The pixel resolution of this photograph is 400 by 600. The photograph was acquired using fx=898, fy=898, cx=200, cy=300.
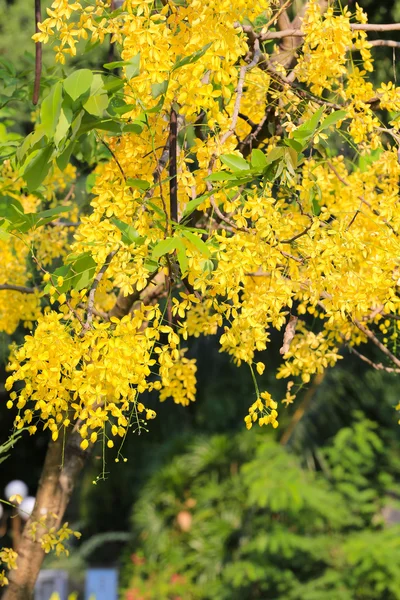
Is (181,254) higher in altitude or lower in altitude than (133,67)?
lower

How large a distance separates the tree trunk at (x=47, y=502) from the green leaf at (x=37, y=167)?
92 centimetres

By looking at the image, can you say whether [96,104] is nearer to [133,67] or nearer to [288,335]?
[133,67]

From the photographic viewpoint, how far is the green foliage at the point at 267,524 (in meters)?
6.25

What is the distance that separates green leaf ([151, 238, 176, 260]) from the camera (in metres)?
1.23

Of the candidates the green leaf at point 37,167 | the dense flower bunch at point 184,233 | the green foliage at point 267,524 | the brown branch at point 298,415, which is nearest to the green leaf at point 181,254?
the dense flower bunch at point 184,233

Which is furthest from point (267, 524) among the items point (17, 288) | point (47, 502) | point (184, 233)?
point (184, 233)

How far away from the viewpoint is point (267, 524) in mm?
6684

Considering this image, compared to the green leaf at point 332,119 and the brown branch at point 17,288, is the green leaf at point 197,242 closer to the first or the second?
the green leaf at point 332,119

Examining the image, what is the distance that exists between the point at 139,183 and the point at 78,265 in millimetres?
156

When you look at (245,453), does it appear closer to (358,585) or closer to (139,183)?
(358,585)

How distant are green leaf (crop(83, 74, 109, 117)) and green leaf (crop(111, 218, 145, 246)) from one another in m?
0.17

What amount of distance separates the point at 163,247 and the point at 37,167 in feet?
0.71

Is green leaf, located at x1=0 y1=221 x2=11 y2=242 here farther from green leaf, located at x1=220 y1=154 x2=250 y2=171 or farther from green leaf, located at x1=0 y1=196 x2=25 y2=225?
green leaf, located at x1=220 y1=154 x2=250 y2=171

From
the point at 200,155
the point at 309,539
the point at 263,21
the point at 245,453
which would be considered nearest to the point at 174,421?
the point at 245,453
